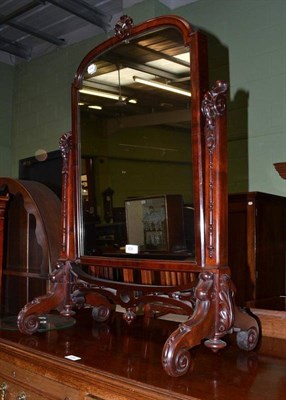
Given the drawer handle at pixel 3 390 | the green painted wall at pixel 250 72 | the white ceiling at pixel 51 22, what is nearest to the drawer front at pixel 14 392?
the drawer handle at pixel 3 390

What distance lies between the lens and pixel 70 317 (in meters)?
1.71

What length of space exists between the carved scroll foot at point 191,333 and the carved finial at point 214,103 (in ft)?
1.35

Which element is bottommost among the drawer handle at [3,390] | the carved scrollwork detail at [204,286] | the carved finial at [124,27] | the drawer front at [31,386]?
the drawer handle at [3,390]

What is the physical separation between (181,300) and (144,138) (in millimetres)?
571

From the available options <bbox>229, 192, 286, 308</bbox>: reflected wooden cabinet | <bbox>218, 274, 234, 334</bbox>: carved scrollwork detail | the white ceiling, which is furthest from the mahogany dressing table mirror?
the white ceiling

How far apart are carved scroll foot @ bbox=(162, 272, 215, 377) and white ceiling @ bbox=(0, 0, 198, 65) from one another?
2.72 metres

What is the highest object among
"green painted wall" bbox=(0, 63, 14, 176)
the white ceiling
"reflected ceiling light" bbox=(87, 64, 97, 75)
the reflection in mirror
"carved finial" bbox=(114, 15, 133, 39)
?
the white ceiling

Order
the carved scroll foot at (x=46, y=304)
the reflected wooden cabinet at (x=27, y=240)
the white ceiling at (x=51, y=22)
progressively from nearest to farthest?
the carved scroll foot at (x=46, y=304)
the reflected wooden cabinet at (x=27, y=240)
the white ceiling at (x=51, y=22)

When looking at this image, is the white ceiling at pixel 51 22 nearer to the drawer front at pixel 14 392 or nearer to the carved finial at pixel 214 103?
the carved finial at pixel 214 103

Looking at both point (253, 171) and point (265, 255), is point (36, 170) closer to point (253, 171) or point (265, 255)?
point (253, 171)

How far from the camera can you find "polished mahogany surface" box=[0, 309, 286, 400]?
946mm

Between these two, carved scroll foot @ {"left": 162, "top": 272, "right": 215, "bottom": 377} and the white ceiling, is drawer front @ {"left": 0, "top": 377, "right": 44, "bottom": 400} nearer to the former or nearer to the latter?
carved scroll foot @ {"left": 162, "top": 272, "right": 215, "bottom": 377}

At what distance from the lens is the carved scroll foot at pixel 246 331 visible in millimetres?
1223

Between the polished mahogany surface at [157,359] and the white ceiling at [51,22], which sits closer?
the polished mahogany surface at [157,359]
